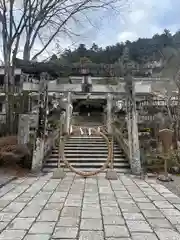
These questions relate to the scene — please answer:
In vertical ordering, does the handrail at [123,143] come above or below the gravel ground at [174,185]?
above

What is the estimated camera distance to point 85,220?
12.3 ft

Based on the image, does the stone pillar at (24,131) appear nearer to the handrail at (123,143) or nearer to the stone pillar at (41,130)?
the stone pillar at (41,130)

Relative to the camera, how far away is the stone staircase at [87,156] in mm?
8789

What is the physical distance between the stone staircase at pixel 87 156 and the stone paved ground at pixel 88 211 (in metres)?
2.12

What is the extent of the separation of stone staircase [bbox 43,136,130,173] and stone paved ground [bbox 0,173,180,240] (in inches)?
83.3

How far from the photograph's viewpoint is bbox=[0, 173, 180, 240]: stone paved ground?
3234mm

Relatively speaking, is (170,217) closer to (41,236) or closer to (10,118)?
(41,236)

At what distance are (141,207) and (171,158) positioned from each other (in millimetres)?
4632

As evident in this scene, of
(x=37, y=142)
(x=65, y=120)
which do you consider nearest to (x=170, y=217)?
(x=37, y=142)

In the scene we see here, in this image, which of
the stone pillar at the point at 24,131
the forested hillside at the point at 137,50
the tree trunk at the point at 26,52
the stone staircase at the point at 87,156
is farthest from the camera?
the forested hillside at the point at 137,50

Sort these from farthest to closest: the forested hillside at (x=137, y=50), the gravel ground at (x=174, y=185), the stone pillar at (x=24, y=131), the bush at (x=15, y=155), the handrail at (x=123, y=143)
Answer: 1. the forested hillside at (x=137, y=50)
2. the handrail at (x=123, y=143)
3. the stone pillar at (x=24, y=131)
4. the bush at (x=15, y=155)
5. the gravel ground at (x=174, y=185)

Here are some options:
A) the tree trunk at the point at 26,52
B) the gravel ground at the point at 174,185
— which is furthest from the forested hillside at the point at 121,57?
the gravel ground at the point at 174,185

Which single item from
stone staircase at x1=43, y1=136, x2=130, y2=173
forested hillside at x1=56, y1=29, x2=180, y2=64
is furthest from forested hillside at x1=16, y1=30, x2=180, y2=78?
stone staircase at x1=43, y1=136, x2=130, y2=173

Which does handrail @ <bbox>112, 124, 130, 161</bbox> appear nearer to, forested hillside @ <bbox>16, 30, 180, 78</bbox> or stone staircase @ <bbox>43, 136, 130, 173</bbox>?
stone staircase @ <bbox>43, 136, 130, 173</bbox>
